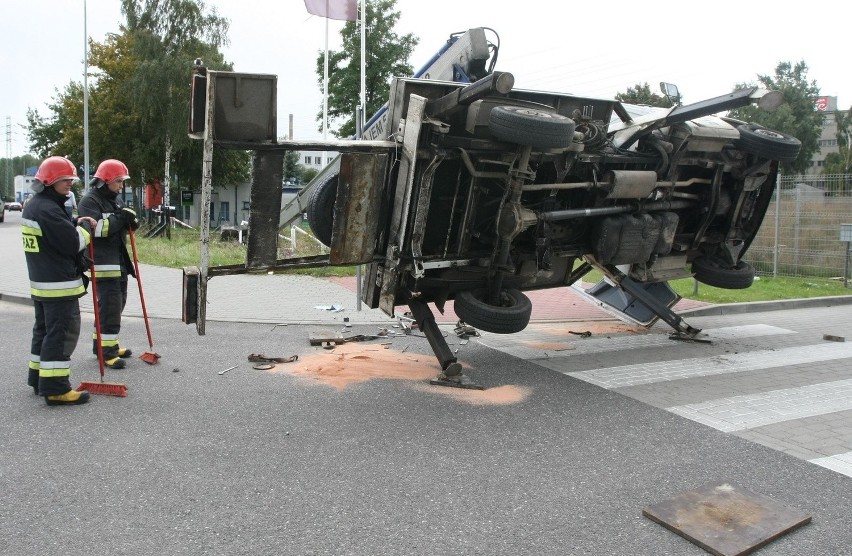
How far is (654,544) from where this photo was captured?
3.23 meters

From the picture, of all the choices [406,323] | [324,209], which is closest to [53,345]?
[324,209]

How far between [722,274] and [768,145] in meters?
1.51

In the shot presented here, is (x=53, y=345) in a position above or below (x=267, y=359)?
above

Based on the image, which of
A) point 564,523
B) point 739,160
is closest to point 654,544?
point 564,523

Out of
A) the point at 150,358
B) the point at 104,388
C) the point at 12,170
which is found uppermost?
the point at 104,388

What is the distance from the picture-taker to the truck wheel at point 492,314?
18.4 feet

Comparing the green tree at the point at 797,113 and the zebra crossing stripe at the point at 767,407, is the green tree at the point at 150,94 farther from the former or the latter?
the green tree at the point at 797,113

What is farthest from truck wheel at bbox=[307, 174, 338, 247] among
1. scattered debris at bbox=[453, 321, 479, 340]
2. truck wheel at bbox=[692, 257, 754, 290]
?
truck wheel at bbox=[692, 257, 754, 290]

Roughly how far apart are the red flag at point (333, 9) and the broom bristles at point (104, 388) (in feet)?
28.6

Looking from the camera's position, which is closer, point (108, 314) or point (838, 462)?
point (838, 462)

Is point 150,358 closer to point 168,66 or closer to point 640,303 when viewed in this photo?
point 640,303

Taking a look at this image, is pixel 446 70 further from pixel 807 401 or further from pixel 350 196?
pixel 807 401

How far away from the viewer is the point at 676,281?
1301 cm

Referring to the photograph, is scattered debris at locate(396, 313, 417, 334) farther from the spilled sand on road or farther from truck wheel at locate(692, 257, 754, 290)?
truck wheel at locate(692, 257, 754, 290)
